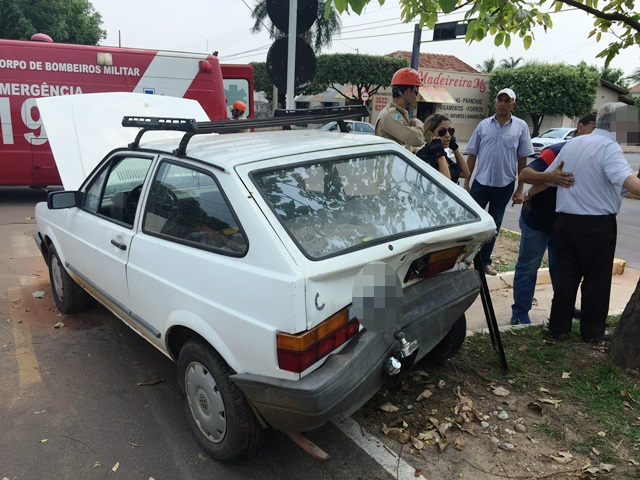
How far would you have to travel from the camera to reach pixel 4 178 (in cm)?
895

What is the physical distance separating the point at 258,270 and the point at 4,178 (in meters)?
8.62

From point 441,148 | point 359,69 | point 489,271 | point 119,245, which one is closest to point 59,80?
point 119,245

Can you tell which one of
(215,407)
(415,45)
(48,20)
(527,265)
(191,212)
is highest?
(48,20)

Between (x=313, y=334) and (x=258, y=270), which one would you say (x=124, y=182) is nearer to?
(x=258, y=270)

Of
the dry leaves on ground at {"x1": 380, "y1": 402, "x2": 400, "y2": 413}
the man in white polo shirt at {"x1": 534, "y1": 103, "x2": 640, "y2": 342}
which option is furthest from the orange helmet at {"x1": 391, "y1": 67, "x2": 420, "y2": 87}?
the dry leaves on ground at {"x1": 380, "y1": 402, "x2": 400, "y2": 413}

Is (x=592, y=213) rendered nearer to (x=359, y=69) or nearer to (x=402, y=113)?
(x=402, y=113)

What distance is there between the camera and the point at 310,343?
222 cm

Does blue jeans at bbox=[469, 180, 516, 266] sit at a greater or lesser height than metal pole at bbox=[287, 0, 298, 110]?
lesser

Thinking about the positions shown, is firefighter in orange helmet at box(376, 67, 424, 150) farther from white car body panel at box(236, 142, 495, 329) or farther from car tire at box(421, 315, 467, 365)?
car tire at box(421, 315, 467, 365)

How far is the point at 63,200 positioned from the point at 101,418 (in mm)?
1662

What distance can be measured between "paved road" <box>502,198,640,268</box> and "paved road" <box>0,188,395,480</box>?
6557 mm

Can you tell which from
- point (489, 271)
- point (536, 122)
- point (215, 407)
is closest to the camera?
point (215, 407)

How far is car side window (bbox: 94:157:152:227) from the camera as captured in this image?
3.38 meters

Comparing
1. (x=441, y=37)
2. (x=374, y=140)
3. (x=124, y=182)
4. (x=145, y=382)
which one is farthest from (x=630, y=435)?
(x=441, y=37)
